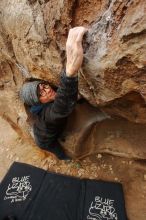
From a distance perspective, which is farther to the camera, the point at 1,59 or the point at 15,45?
the point at 1,59

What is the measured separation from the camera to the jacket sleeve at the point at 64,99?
1.98 metres

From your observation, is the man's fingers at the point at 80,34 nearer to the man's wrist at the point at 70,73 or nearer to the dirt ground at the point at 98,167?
the man's wrist at the point at 70,73

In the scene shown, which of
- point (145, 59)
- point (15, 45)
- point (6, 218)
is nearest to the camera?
point (145, 59)

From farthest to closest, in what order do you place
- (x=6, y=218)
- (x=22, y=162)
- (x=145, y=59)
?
(x=22, y=162) → (x=6, y=218) → (x=145, y=59)

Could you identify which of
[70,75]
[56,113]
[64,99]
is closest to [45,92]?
[56,113]

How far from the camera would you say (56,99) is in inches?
85.6

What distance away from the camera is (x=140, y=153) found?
2.83 meters

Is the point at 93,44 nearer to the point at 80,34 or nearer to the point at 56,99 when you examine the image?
the point at 80,34

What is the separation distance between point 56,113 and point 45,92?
1.04 feet

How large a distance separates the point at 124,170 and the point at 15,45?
1.67 m

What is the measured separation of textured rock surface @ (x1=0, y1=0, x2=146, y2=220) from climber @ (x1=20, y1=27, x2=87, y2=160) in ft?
0.29

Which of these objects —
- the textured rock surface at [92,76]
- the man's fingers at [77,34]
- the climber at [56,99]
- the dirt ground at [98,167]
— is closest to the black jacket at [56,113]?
the climber at [56,99]

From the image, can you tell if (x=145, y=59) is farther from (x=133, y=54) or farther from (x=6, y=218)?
(x=6, y=218)

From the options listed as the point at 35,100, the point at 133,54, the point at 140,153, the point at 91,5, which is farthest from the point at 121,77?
the point at 140,153
